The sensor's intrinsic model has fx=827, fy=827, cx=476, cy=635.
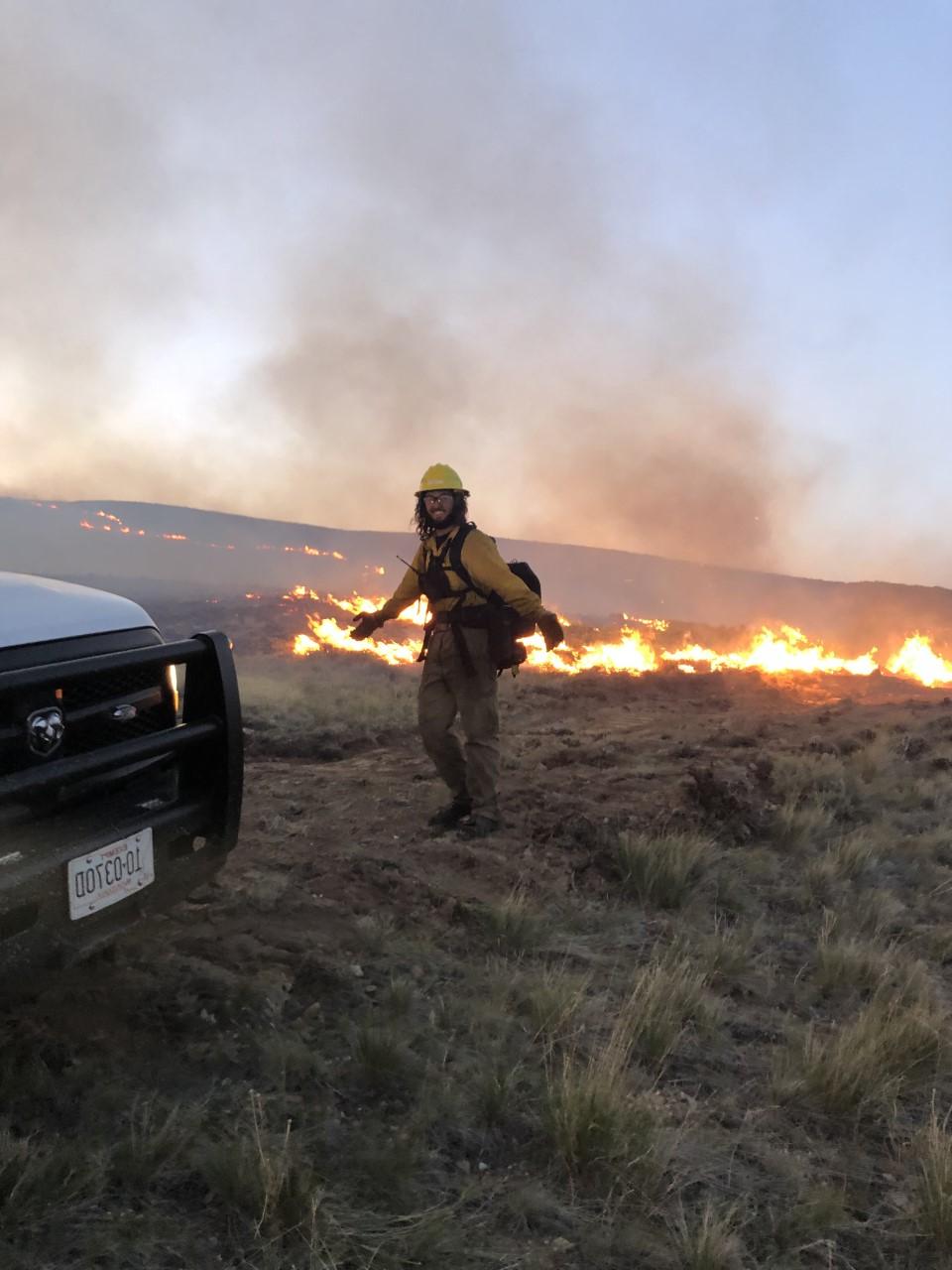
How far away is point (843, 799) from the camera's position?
7.07m

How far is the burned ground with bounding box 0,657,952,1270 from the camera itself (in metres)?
2.16

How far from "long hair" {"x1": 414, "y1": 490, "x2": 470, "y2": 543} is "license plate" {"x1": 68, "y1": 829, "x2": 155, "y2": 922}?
3.27 metres

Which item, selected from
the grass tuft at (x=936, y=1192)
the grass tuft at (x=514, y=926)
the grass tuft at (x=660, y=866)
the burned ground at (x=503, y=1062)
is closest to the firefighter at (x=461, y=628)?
the burned ground at (x=503, y=1062)

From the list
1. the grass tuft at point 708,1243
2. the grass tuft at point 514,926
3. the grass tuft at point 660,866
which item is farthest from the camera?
the grass tuft at point 660,866

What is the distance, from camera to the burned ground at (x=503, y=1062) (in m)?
2.16

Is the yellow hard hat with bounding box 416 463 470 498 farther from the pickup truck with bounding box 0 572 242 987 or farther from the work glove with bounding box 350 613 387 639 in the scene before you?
the pickup truck with bounding box 0 572 242 987

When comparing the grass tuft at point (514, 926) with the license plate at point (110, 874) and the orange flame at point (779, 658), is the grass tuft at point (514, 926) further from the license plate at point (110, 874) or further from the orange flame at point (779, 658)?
the orange flame at point (779, 658)

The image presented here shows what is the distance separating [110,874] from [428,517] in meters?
3.50

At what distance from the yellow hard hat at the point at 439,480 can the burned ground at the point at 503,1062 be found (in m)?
2.31

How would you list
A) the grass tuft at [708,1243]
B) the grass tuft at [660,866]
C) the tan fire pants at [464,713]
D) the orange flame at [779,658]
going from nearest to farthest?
the grass tuft at [708,1243] → the grass tuft at [660,866] → the tan fire pants at [464,713] → the orange flame at [779,658]

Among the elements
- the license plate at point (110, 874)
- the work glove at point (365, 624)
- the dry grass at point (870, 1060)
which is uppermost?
the work glove at point (365, 624)

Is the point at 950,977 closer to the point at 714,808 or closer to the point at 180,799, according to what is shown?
the point at 714,808

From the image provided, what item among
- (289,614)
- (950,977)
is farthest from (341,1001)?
(289,614)

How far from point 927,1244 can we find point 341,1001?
6.76ft
